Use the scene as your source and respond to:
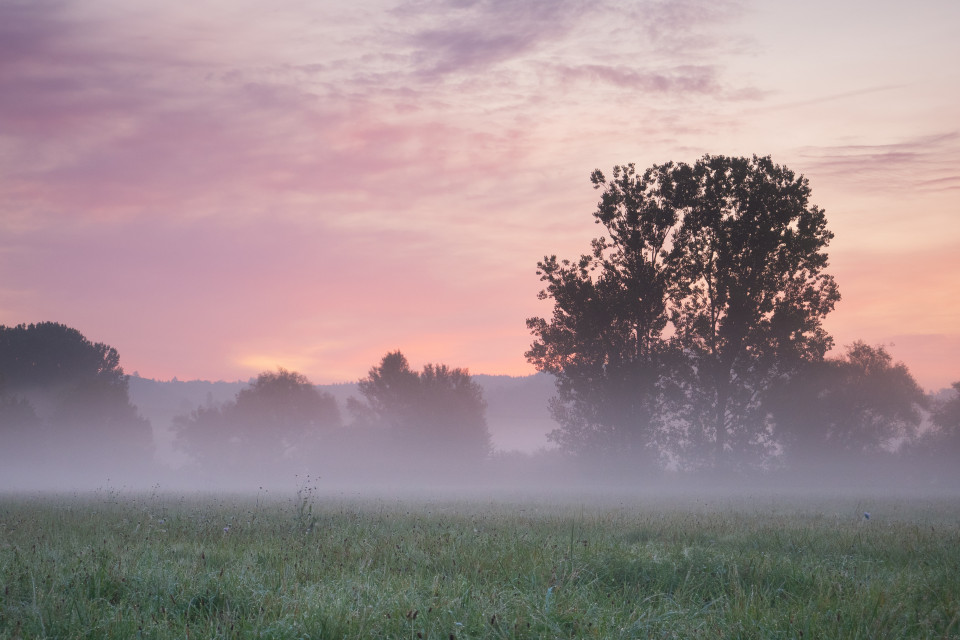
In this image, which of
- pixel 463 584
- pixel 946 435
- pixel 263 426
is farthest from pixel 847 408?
pixel 263 426

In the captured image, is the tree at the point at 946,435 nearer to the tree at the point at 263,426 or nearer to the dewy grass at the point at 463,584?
the dewy grass at the point at 463,584

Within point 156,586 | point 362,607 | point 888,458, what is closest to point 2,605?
point 156,586

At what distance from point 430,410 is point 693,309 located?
40.6m

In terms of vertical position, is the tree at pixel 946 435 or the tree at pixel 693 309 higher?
the tree at pixel 693 309

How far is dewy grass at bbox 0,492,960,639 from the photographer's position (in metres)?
4.56

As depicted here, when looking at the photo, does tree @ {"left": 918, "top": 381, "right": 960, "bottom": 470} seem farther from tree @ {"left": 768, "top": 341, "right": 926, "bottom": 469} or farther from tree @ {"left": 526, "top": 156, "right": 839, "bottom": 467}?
tree @ {"left": 526, "top": 156, "right": 839, "bottom": 467}

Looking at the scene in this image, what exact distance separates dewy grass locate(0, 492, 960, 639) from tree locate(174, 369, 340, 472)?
73.5 metres

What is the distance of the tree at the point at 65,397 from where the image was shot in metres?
62.8

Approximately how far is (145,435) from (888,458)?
73226 millimetres

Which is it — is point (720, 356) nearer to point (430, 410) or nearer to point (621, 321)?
point (621, 321)

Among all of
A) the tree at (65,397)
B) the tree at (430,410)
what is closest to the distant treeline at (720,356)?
the tree at (430,410)

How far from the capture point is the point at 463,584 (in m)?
5.67

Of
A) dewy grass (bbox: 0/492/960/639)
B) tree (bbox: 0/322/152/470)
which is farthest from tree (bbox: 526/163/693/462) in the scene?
tree (bbox: 0/322/152/470)

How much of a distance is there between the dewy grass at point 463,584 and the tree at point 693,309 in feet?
91.3
